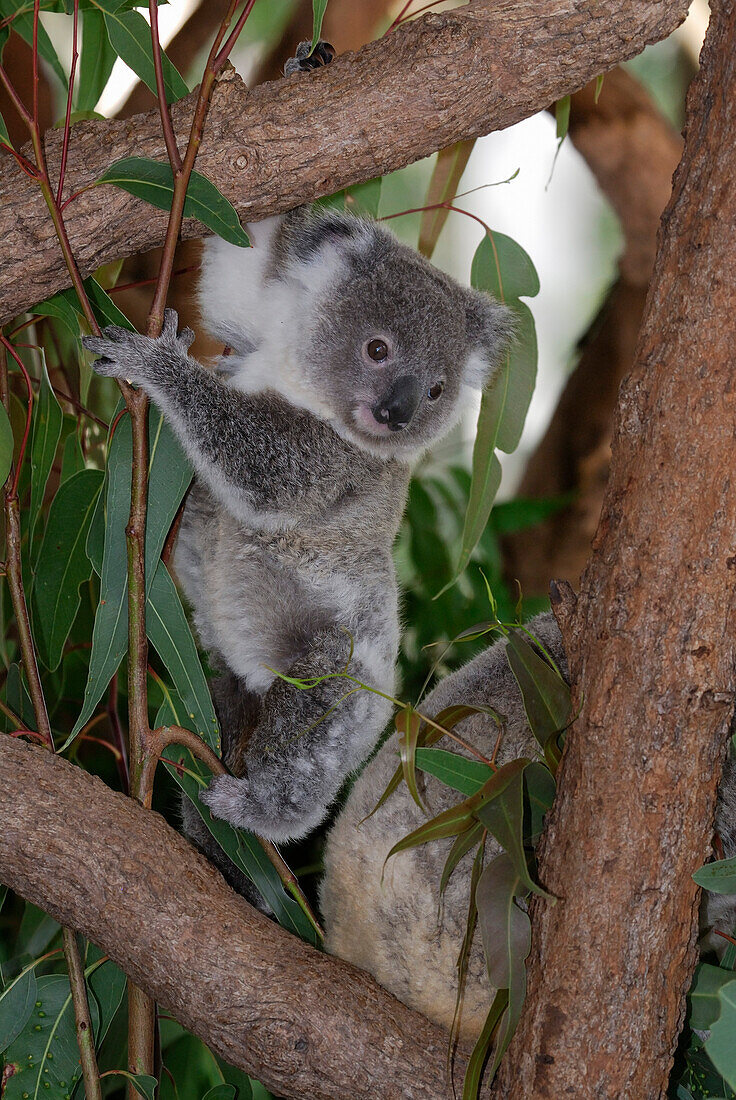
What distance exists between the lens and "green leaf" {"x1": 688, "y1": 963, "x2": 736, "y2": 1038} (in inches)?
56.2

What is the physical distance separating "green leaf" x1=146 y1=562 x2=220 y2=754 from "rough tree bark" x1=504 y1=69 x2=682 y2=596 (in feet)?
5.65

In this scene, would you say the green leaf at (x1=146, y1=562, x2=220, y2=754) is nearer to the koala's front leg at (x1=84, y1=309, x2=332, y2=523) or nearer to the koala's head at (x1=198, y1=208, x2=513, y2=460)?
the koala's front leg at (x1=84, y1=309, x2=332, y2=523)

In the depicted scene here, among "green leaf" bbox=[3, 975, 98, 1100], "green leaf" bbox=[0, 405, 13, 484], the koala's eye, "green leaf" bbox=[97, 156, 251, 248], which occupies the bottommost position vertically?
"green leaf" bbox=[3, 975, 98, 1100]

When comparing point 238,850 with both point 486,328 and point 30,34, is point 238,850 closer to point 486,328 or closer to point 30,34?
point 486,328

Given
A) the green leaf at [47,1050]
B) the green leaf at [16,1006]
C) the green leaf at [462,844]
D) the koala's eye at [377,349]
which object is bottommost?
the green leaf at [47,1050]

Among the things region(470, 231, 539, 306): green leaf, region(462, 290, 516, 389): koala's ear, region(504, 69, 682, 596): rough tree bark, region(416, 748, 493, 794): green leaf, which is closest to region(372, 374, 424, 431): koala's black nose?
region(462, 290, 516, 389): koala's ear

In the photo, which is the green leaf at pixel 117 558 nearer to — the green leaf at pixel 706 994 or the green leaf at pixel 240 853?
the green leaf at pixel 240 853

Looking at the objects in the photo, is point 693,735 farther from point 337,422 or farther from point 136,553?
point 337,422

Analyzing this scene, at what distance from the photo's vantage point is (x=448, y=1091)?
1416mm

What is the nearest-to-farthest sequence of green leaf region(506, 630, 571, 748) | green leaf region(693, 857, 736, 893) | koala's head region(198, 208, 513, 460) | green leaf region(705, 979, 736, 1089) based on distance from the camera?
green leaf region(705, 979, 736, 1089) → green leaf region(693, 857, 736, 893) → green leaf region(506, 630, 571, 748) → koala's head region(198, 208, 513, 460)

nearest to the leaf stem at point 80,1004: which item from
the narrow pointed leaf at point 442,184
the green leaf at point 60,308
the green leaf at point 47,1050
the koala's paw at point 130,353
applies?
the green leaf at point 47,1050

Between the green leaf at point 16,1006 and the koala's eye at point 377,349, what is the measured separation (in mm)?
1273

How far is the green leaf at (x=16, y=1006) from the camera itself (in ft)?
5.12

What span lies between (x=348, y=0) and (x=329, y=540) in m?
2.03
